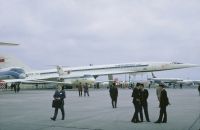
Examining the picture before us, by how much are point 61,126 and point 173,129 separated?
385cm

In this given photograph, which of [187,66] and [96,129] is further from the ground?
[187,66]

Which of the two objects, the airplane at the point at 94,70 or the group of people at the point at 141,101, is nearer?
the group of people at the point at 141,101

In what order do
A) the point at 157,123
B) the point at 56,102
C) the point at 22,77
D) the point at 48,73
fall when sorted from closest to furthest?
the point at 157,123
the point at 56,102
the point at 22,77
the point at 48,73

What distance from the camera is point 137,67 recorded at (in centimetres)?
7362

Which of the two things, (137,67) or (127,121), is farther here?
(137,67)

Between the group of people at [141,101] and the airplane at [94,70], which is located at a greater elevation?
the airplane at [94,70]

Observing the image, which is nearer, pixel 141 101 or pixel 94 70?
pixel 141 101

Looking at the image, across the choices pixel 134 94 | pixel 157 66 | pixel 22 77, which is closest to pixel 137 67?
pixel 157 66

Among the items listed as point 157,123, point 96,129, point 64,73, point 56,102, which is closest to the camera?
point 96,129

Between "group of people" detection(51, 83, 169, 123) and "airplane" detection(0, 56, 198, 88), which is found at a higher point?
"airplane" detection(0, 56, 198, 88)

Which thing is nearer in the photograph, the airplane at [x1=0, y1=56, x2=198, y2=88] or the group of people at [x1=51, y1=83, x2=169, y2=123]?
the group of people at [x1=51, y1=83, x2=169, y2=123]

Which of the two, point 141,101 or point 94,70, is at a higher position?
point 94,70

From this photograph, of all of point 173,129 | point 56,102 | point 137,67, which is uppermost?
point 137,67

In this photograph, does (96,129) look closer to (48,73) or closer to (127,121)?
(127,121)
